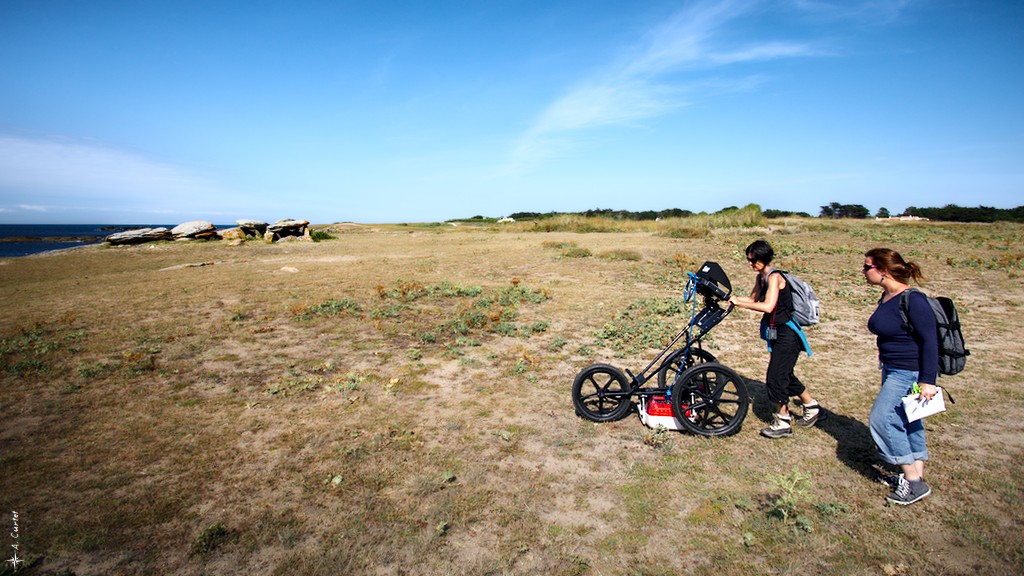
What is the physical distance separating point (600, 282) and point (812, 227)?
87.4 ft

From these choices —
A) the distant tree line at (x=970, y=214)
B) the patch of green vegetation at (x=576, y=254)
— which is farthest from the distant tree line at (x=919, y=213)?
the patch of green vegetation at (x=576, y=254)

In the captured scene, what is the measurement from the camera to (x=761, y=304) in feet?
17.3

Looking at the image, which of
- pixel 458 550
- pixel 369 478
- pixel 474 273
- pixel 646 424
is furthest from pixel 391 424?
pixel 474 273

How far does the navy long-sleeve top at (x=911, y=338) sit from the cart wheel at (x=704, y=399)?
146 cm

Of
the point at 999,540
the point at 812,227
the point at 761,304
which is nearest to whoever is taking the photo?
the point at 999,540

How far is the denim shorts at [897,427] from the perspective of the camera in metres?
4.33

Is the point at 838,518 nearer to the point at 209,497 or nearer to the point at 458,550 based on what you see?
the point at 458,550

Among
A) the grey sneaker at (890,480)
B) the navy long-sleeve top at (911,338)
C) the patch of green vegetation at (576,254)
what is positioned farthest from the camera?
the patch of green vegetation at (576,254)

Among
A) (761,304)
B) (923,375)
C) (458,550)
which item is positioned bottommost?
(458,550)

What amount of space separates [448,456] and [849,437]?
4936mm

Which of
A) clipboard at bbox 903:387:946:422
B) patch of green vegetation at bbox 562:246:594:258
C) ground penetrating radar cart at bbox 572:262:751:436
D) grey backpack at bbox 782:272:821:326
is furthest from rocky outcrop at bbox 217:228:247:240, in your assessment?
clipboard at bbox 903:387:946:422

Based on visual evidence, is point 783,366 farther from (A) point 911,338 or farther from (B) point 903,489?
(B) point 903,489

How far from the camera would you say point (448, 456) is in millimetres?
5387

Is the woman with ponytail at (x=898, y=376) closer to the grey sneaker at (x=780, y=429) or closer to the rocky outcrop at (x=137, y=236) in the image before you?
the grey sneaker at (x=780, y=429)
